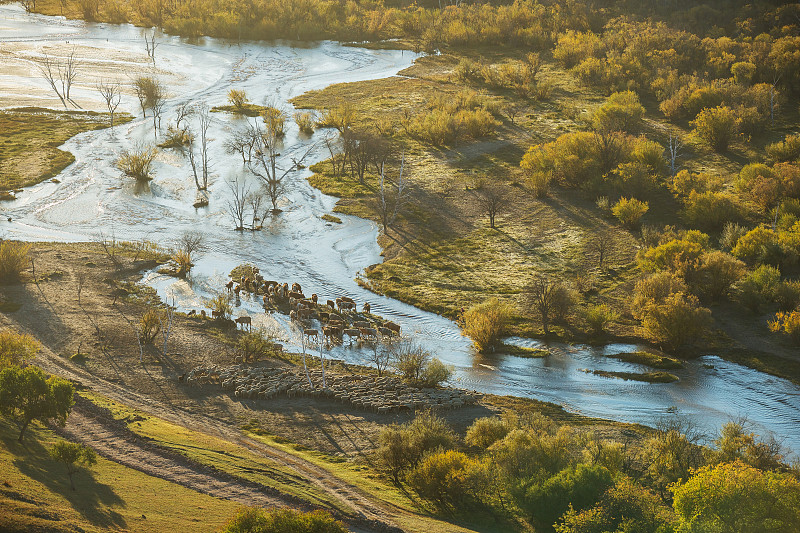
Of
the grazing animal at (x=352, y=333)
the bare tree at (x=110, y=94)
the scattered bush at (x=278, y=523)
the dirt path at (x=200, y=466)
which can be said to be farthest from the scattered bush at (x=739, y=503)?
the bare tree at (x=110, y=94)

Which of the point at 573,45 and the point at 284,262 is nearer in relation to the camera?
the point at 284,262

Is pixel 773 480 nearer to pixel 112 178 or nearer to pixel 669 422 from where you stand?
pixel 669 422

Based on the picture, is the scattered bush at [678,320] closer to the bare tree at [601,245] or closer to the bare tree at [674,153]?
the bare tree at [601,245]

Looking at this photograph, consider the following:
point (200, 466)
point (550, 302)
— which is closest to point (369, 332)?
point (550, 302)

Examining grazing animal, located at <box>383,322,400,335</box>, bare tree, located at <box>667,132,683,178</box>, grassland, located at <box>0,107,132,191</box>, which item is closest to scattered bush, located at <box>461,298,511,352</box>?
grazing animal, located at <box>383,322,400,335</box>

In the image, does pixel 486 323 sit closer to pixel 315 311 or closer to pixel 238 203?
pixel 315 311

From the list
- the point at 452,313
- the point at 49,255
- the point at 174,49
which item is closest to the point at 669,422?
the point at 452,313
